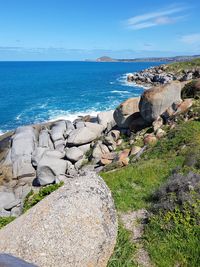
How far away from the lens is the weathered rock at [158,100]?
2631 centimetres

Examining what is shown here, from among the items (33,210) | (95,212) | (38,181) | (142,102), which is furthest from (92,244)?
(142,102)

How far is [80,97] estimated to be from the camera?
7019cm

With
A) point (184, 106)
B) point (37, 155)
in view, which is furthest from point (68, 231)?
point (37, 155)

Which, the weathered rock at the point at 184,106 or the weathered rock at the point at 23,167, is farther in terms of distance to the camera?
the weathered rock at the point at 23,167

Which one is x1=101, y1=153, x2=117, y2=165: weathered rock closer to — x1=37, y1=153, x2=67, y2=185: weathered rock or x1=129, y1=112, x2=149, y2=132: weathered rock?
x1=37, y1=153, x2=67, y2=185: weathered rock

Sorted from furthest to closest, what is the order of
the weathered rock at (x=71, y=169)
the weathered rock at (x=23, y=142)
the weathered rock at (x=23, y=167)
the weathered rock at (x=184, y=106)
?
1. the weathered rock at (x=23, y=142)
2. the weathered rock at (x=23, y=167)
3. the weathered rock at (x=71, y=169)
4. the weathered rock at (x=184, y=106)

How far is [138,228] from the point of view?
11.0m

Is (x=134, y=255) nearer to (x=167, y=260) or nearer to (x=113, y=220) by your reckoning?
(x=167, y=260)

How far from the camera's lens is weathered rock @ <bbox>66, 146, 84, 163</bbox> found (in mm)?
27953

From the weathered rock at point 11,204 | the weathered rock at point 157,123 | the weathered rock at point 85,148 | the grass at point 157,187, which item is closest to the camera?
the grass at point 157,187

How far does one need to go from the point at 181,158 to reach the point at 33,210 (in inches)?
409

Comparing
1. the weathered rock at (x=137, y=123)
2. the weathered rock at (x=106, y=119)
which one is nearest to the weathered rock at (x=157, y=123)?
the weathered rock at (x=137, y=123)

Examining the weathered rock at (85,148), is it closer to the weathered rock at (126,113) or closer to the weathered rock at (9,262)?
the weathered rock at (126,113)

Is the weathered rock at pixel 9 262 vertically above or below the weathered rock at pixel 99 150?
above
